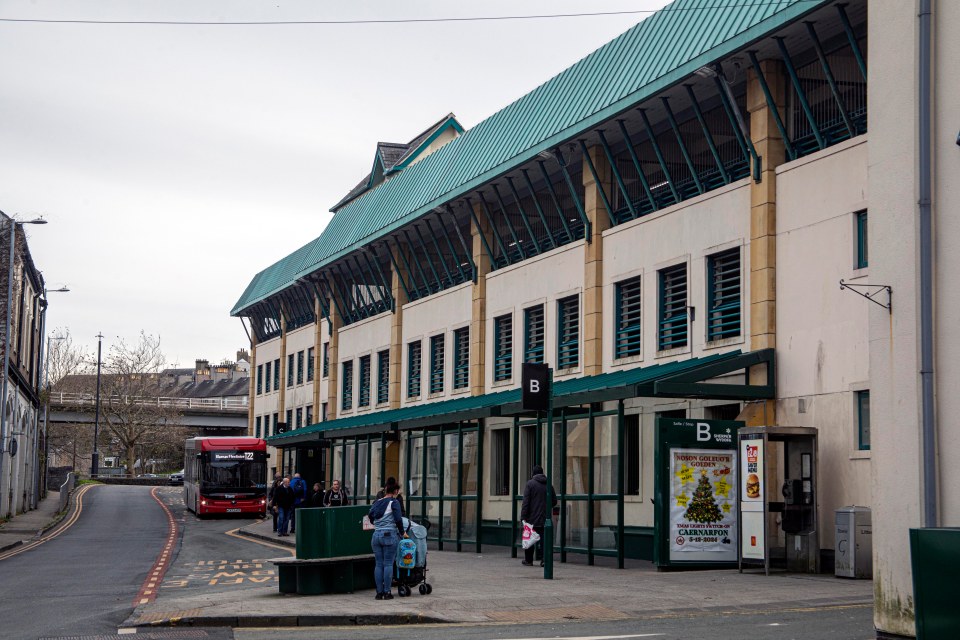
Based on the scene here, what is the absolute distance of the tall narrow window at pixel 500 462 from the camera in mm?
30688

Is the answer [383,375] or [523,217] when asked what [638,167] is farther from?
[383,375]

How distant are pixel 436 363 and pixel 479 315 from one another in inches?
176

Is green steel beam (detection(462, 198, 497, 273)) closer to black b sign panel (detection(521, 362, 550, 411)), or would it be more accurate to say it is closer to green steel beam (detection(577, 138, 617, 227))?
green steel beam (detection(577, 138, 617, 227))

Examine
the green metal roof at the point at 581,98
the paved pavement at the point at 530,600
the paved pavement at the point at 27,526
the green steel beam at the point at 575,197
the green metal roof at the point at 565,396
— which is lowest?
the paved pavement at the point at 27,526

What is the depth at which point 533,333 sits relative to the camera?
1286 inches

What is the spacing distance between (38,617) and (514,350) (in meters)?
18.7

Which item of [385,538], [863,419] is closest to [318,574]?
[385,538]

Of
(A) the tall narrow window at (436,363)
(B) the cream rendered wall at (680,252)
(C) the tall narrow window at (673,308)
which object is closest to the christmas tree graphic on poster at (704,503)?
(B) the cream rendered wall at (680,252)

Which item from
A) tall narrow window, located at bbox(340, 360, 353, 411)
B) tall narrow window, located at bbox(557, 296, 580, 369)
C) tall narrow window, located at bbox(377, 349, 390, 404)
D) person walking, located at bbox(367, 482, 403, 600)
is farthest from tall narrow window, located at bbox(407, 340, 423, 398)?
person walking, located at bbox(367, 482, 403, 600)

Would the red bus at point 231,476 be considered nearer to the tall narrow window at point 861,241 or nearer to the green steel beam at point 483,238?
the green steel beam at point 483,238

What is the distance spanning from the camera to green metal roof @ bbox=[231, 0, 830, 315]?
22562mm

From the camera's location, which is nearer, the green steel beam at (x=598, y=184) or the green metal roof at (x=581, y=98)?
the green metal roof at (x=581, y=98)

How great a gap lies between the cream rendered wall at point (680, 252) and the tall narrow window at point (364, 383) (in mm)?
18937

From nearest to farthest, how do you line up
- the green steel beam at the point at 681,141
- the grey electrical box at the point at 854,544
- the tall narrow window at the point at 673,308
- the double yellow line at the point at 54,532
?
the grey electrical box at the point at 854,544 < the green steel beam at the point at 681,141 < the tall narrow window at the point at 673,308 < the double yellow line at the point at 54,532
